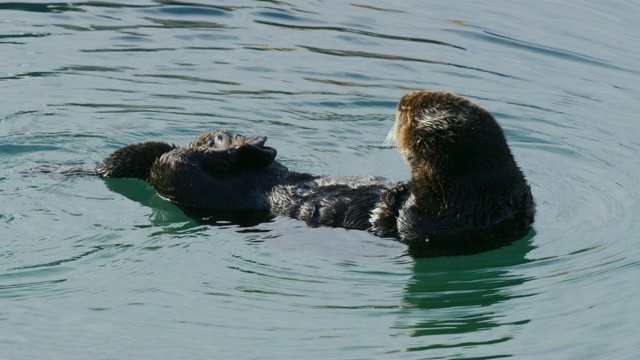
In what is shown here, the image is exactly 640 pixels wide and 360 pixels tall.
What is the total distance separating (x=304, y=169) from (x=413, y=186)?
1.63 metres

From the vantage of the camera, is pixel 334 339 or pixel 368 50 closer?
pixel 334 339

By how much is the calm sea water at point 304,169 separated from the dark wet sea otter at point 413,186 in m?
0.13

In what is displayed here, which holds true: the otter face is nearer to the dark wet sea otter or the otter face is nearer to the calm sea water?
the dark wet sea otter

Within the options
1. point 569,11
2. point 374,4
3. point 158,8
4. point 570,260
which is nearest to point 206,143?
point 570,260

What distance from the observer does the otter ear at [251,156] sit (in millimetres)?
6668

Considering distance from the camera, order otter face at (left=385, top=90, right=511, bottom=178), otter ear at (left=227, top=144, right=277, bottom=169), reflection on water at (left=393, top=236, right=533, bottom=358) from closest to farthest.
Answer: reflection on water at (left=393, top=236, right=533, bottom=358) → otter face at (left=385, top=90, right=511, bottom=178) → otter ear at (left=227, top=144, right=277, bottom=169)

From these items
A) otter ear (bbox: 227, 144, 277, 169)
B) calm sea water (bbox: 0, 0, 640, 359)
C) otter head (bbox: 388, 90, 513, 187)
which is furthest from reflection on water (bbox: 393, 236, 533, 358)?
otter ear (bbox: 227, 144, 277, 169)

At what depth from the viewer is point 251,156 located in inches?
264

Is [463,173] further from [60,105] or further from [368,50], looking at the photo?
[368,50]

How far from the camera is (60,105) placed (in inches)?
344

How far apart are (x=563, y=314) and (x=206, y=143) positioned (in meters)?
2.65

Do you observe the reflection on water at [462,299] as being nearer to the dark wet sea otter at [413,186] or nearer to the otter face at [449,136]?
the dark wet sea otter at [413,186]

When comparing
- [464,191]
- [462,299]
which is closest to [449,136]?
[464,191]

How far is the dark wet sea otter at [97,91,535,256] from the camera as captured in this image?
606 cm
